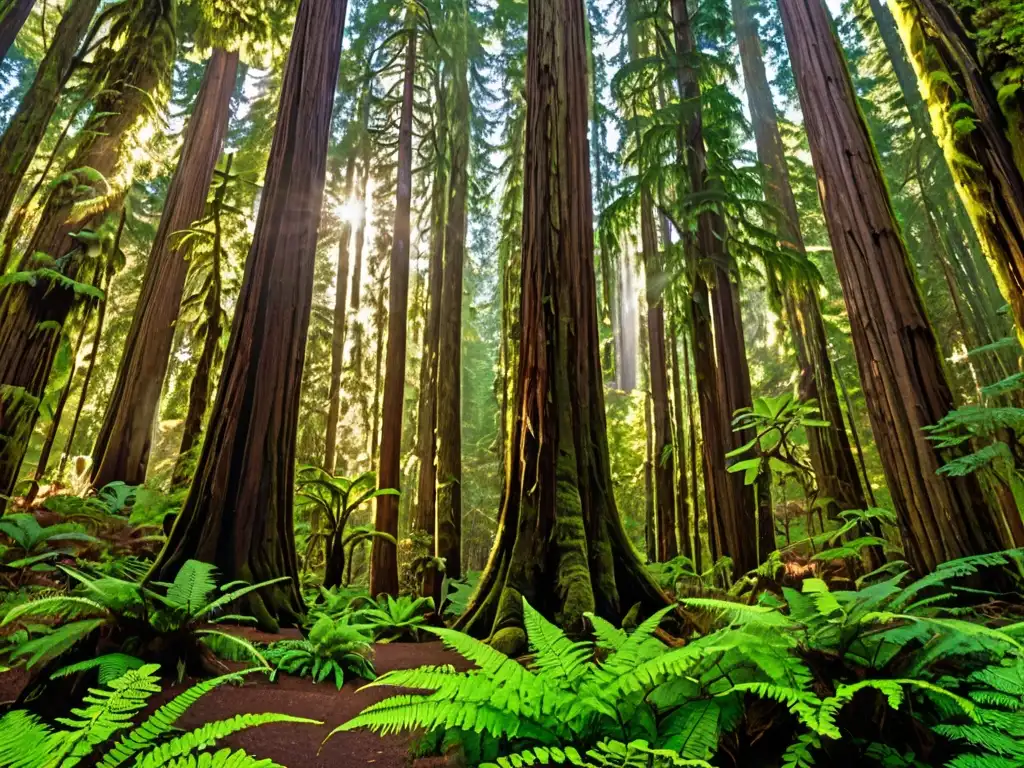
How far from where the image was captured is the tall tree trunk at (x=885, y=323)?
3064mm

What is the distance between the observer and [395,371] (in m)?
8.69

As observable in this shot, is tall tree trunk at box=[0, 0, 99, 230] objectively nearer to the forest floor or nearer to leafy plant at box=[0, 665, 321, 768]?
the forest floor

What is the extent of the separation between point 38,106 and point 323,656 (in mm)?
6950

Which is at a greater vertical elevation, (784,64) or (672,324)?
(784,64)

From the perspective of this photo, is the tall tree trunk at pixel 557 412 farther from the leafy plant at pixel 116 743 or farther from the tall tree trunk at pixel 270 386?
the leafy plant at pixel 116 743

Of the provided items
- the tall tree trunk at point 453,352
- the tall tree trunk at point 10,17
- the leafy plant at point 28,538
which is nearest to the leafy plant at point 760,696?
the leafy plant at point 28,538

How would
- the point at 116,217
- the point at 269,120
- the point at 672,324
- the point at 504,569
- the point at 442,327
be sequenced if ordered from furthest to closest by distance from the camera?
the point at 269,120 < the point at 442,327 < the point at 672,324 < the point at 116,217 < the point at 504,569

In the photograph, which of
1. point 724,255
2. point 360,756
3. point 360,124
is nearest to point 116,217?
point 360,756

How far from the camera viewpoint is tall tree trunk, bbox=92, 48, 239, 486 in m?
7.52

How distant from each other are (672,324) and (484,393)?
2017 cm

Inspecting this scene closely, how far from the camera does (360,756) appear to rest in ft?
5.79

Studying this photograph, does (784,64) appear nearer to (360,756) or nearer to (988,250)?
(988,250)

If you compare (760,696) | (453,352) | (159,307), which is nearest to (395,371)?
(453,352)

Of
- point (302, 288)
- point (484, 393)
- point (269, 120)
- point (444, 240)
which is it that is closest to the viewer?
point (302, 288)
